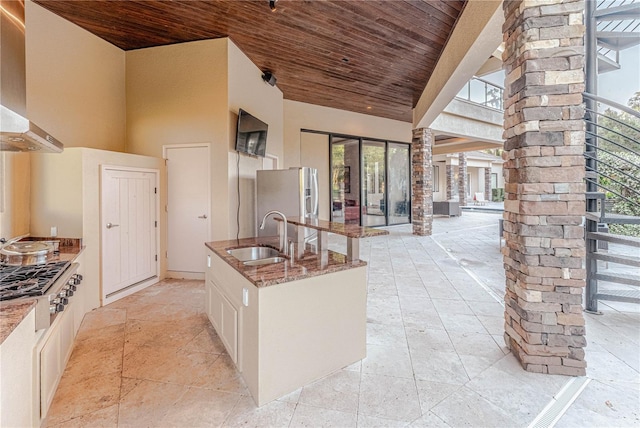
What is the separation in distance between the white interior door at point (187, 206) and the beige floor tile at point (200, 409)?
2824 mm

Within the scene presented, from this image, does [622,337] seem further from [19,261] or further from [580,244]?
[19,261]

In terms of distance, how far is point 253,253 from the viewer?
Answer: 290cm

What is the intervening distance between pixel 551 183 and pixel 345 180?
695 centimetres

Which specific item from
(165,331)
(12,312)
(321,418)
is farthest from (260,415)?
(165,331)

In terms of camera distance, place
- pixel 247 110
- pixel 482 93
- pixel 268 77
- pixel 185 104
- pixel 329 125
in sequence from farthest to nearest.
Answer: pixel 482 93
pixel 329 125
pixel 268 77
pixel 247 110
pixel 185 104

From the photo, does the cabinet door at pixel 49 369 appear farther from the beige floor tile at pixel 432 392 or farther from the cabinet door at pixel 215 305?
the beige floor tile at pixel 432 392

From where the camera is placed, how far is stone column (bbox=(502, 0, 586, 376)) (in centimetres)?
206

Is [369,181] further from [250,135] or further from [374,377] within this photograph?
[374,377]

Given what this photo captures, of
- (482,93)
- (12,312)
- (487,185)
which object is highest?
(482,93)

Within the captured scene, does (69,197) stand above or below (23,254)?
above

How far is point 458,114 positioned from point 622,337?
23.2ft

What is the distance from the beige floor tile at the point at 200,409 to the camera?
1.71 m

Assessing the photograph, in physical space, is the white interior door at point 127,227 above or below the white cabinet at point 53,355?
above

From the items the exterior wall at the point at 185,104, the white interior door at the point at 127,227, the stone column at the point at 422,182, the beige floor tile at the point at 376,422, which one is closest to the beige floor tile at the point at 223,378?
the beige floor tile at the point at 376,422
